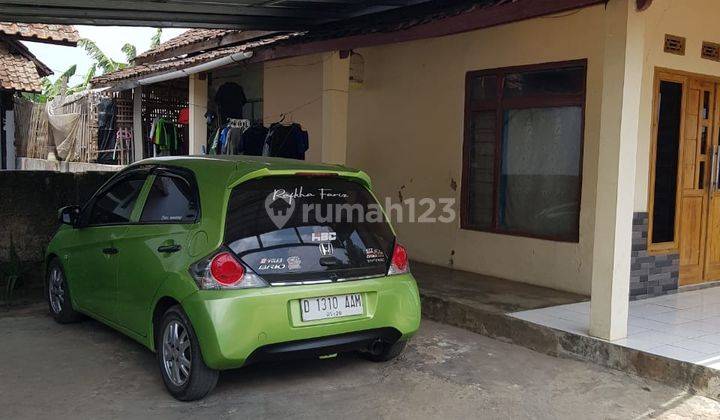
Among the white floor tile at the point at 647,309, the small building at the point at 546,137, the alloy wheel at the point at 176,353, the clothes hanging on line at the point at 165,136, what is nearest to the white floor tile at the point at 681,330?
the white floor tile at the point at 647,309

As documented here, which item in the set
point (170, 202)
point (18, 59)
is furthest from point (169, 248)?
point (18, 59)

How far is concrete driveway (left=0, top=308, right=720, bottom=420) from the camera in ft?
13.0

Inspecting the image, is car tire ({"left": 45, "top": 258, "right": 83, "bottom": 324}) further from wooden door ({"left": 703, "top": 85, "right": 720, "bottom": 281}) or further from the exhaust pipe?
wooden door ({"left": 703, "top": 85, "right": 720, "bottom": 281})

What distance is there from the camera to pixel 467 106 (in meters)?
7.89

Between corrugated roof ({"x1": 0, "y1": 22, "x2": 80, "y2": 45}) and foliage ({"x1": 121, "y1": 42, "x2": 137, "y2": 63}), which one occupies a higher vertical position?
foliage ({"x1": 121, "y1": 42, "x2": 137, "y2": 63})

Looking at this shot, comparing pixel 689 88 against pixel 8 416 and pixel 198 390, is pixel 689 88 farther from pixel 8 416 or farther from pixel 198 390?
pixel 8 416

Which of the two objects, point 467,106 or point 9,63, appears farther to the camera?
point 9,63

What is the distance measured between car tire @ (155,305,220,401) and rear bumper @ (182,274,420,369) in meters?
0.12

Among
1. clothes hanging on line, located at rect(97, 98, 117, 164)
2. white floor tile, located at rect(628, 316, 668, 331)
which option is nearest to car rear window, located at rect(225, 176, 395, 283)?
white floor tile, located at rect(628, 316, 668, 331)

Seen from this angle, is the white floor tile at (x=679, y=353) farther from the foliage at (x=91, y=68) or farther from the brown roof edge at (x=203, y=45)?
the foliage at (x=91, y=68)

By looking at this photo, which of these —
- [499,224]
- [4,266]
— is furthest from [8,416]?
[499,224]

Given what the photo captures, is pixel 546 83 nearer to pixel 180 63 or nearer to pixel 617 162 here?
pixel 617 162

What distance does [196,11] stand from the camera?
22.6 feet

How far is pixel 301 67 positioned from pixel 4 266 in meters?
5.12
